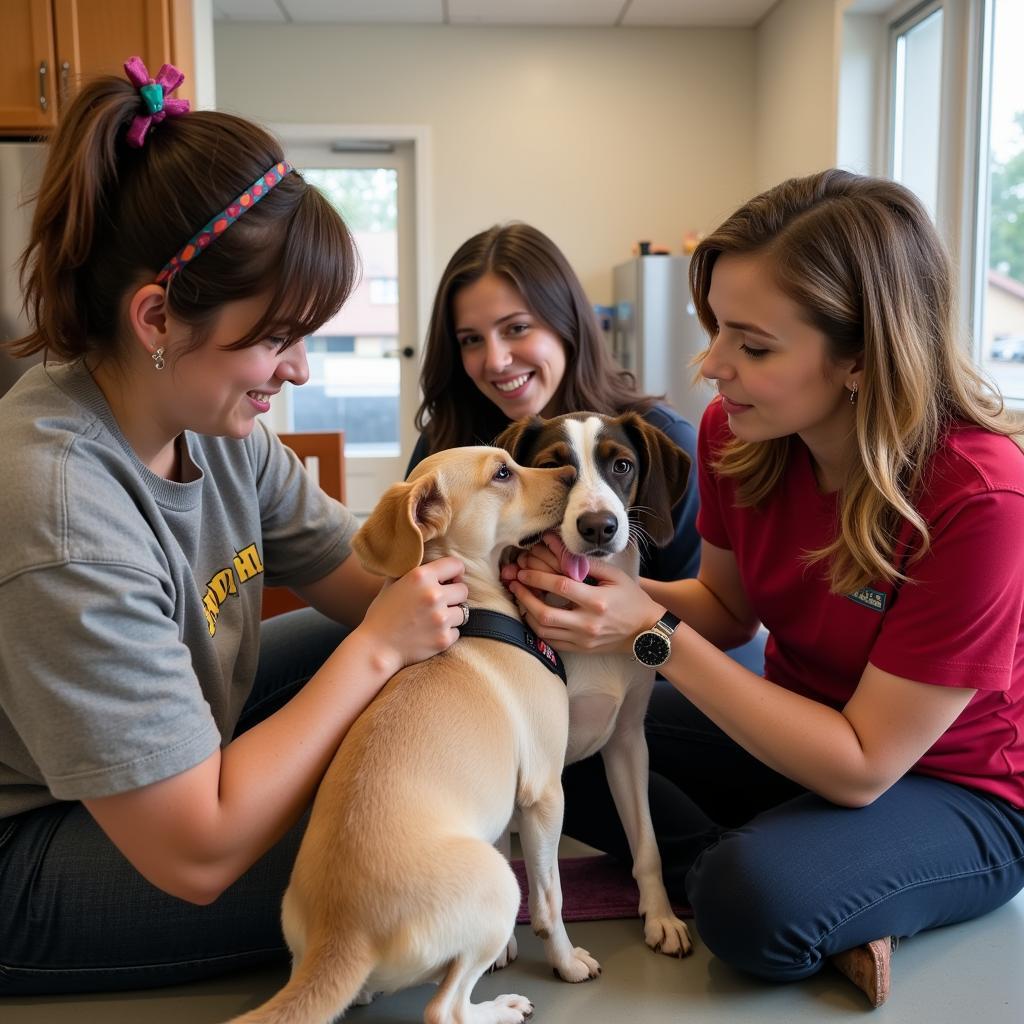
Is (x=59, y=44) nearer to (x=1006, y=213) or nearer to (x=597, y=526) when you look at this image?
(x=597, y=526)

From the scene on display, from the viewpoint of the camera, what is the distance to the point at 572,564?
164 centimetres

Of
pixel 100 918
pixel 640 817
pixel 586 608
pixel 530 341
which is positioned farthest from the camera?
pixel 530 341

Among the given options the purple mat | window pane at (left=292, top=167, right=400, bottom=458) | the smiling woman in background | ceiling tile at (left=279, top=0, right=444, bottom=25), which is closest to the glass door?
window pane at (left=292, top=167, right=400, bottom=458)

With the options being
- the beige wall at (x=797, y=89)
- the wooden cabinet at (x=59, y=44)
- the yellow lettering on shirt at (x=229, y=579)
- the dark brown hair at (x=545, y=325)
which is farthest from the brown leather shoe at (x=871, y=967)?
the beige wall at (x=797, y=89)

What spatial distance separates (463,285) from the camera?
2.46m

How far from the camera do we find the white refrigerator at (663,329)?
19.9ft

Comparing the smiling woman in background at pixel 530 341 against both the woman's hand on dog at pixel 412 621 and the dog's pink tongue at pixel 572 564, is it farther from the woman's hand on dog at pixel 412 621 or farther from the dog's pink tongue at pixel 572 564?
the woman's hand on dog at pixel 412 621

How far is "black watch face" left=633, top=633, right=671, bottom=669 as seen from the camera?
1577 millimetres

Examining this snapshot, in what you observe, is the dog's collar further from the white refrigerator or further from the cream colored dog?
the white refrigerator

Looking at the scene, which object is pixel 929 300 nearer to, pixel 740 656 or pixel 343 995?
pixel 740 656

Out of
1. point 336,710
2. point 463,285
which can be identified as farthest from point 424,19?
point 336,710

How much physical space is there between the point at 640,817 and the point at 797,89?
17.9 ft

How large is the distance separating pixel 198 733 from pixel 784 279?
106 centimetres

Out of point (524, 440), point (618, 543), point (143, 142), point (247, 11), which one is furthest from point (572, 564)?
point (247, 11)
